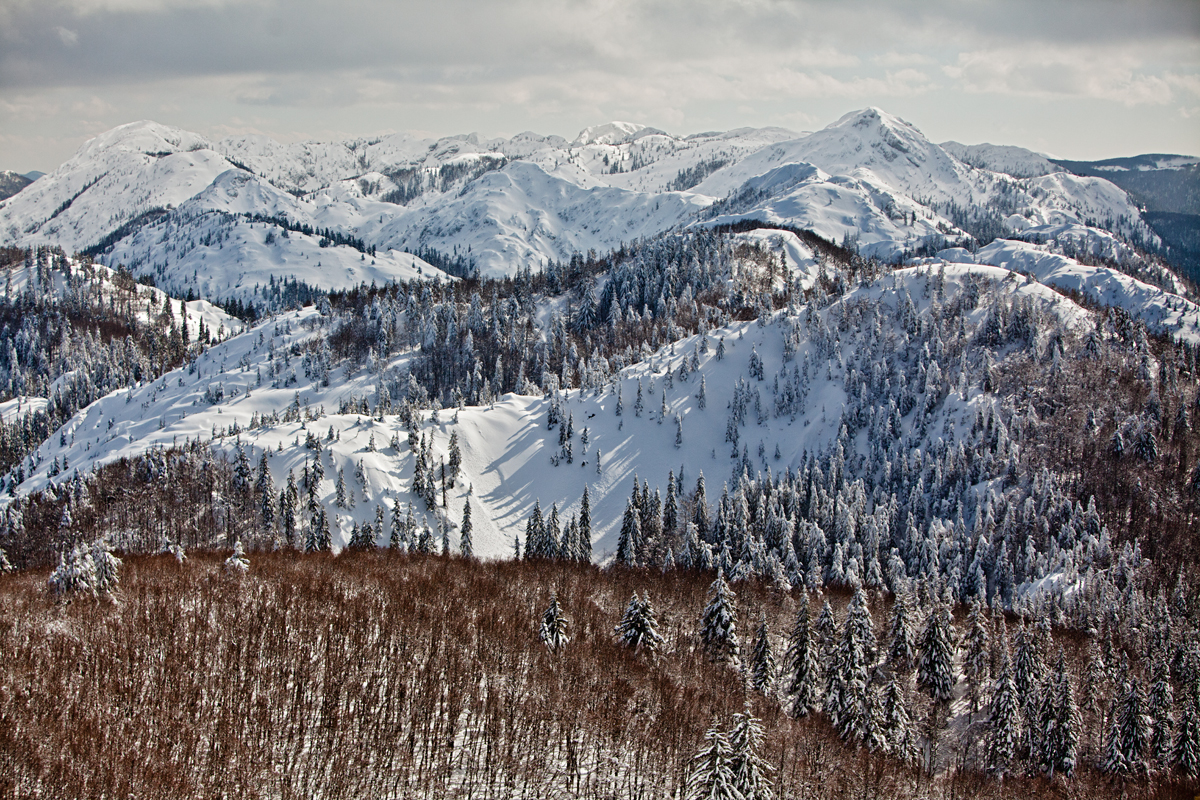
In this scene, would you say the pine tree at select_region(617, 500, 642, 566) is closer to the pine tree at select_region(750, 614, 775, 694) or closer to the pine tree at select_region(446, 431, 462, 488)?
the pine tree at select_region(446, 431, 462, 488)

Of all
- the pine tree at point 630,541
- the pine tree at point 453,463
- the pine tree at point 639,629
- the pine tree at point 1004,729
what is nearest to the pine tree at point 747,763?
the pine tree at point 639,629

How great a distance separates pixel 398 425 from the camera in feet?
585

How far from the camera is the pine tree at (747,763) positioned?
2884 centimetres

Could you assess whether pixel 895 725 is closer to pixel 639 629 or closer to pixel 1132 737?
Answer: pixel 639 629

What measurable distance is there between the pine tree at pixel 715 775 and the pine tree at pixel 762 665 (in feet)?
109

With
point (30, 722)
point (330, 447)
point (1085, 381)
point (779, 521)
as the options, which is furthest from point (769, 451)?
point (30, 722)

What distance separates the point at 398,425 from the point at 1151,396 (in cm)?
19576

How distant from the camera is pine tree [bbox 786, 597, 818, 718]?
63.1m

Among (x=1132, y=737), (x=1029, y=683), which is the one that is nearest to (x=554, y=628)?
(x=1029, y=683)

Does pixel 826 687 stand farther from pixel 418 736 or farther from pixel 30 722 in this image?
pixel 30 722

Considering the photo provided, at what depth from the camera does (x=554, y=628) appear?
164 ft

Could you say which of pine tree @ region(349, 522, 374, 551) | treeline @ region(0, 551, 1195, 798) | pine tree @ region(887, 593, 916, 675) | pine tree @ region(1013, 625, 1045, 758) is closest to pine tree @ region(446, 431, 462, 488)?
pine tree @ region(349, 522, 374, 551)

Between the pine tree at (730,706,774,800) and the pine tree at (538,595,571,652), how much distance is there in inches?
833

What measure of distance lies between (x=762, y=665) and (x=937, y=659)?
30299 millimetres
